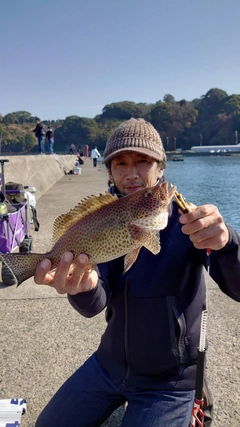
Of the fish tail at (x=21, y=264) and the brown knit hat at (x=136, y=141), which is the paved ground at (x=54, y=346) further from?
the brown knit hat at (x=136, y=141)

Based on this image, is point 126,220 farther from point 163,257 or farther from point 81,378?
point 81,378

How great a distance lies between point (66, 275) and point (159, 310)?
0.77 m

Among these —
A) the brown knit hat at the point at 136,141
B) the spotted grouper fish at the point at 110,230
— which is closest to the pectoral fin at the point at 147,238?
the spotted grouper fish at the point at 110,230

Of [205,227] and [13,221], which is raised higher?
[205,227]

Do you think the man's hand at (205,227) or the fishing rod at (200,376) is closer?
the man's hand at (205,227)

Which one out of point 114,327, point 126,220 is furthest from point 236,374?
point 126,220

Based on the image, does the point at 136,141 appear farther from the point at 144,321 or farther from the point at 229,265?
the point at 144,321

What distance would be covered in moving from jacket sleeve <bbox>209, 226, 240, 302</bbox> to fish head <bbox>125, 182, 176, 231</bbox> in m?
0.45

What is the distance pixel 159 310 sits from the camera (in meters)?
2.53

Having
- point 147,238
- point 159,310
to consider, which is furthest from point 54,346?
point 147,238

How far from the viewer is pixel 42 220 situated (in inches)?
366

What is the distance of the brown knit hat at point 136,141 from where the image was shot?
8.31 feet

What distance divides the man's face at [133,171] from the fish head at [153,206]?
0.53 m

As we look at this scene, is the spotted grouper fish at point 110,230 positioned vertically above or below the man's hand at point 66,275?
above
